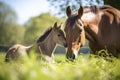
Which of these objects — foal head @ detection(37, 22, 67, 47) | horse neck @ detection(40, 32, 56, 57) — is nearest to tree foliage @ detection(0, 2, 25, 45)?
foal head @ detection(37, 22, 67, 47)

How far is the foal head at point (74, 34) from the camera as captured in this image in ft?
18.0

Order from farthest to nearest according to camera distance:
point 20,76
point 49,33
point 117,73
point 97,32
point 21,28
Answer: point 21,28
point 49,33
point 97,32
point 117,73
point 20,76

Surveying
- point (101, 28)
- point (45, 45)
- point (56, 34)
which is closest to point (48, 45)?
point (45, 45)

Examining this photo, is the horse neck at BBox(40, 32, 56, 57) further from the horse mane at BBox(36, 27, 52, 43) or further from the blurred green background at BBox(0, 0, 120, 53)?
the blurred green background at BBox(0, 0, 120, 53)

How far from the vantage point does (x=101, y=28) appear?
20.6ft

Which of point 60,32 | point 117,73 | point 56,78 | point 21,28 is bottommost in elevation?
point 21,28

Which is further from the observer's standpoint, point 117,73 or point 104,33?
point 104,33

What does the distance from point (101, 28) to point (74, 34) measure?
0.86 m

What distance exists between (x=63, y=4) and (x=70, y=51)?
22859mm

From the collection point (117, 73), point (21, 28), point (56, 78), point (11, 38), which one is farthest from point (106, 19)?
point (21, 28)

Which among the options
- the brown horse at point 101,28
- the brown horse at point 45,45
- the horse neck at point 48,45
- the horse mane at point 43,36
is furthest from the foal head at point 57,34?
the brown horse at point 101,28

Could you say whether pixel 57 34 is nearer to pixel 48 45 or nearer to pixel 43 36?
pixel 48 45

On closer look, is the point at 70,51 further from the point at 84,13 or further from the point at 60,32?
the point at 60,32

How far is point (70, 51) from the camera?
17.8ft
